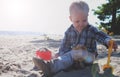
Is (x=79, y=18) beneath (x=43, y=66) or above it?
above

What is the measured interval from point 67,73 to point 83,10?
0.84 m

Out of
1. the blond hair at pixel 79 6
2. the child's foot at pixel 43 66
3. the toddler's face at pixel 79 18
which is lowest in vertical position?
the child's foot at pixel 43 66

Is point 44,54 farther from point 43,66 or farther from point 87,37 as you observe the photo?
point 87,37

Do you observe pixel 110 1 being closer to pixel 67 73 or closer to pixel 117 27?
pixel 117 27

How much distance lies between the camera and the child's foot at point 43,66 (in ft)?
11.9

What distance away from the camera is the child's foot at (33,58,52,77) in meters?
3.64

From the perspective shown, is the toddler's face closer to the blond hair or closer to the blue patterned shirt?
the blond hair

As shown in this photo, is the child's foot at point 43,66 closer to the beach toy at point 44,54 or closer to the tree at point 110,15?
the beach toy at point 44,54

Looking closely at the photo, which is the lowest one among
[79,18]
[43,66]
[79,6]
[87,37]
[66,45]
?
[43,66]

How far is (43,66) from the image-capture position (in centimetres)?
367

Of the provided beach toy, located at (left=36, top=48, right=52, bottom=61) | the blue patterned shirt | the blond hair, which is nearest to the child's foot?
beach toy, located at (left=36, top=48, right=52, bottom=61)

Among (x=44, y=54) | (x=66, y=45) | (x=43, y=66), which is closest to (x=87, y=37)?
(x=66, y=45)

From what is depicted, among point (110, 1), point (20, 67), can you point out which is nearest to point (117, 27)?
point (110, 1)

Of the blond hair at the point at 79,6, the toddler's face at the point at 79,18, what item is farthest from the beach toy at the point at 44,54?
the blond hair at the point at 79,6
